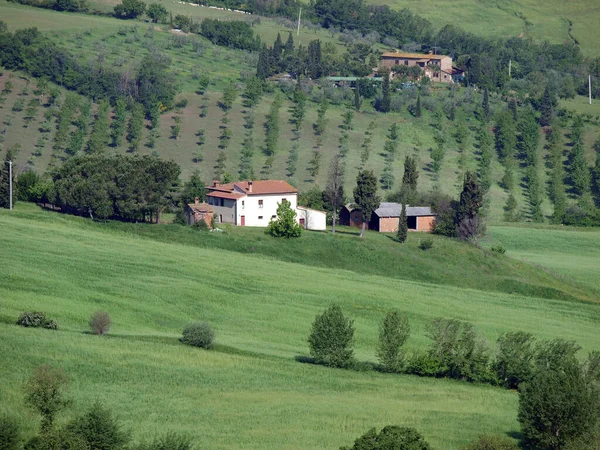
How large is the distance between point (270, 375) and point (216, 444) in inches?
545

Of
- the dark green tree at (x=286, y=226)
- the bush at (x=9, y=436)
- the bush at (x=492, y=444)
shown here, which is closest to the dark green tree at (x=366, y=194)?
the dark green tree at (x=286, y=226)

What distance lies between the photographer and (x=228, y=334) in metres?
83.3

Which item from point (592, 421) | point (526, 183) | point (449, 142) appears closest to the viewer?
point (592, 421)

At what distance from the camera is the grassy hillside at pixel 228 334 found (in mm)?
61750

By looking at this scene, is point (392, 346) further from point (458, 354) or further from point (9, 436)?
point (9, 436)

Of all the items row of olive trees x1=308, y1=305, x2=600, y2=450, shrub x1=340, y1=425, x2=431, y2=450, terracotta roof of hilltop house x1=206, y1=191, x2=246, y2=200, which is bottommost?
shrub x1=340, y1=425, x2=431, y2=450

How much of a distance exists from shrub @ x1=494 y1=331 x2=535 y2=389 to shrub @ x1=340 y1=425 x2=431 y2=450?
2327 centimetres

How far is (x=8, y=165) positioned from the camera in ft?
399

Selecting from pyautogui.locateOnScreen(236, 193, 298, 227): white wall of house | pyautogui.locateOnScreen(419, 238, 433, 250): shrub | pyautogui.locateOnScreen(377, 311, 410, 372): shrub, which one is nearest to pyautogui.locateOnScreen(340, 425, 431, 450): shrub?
pyautogui.locateOnScreen(377, 311, 410, 372): shrub

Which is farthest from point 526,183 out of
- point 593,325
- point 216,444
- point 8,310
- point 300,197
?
point 216,444

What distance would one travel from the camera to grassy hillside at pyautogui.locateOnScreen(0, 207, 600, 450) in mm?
61750

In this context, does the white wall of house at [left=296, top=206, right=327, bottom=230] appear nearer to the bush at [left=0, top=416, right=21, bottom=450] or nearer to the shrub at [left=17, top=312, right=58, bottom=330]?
the shrub at [left=17, top=312, right=58, bottom=330]

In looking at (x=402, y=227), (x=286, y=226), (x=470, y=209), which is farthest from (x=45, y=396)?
(x=470, y=209)

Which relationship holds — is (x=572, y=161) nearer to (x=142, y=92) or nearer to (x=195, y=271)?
(x=142, y=92)
